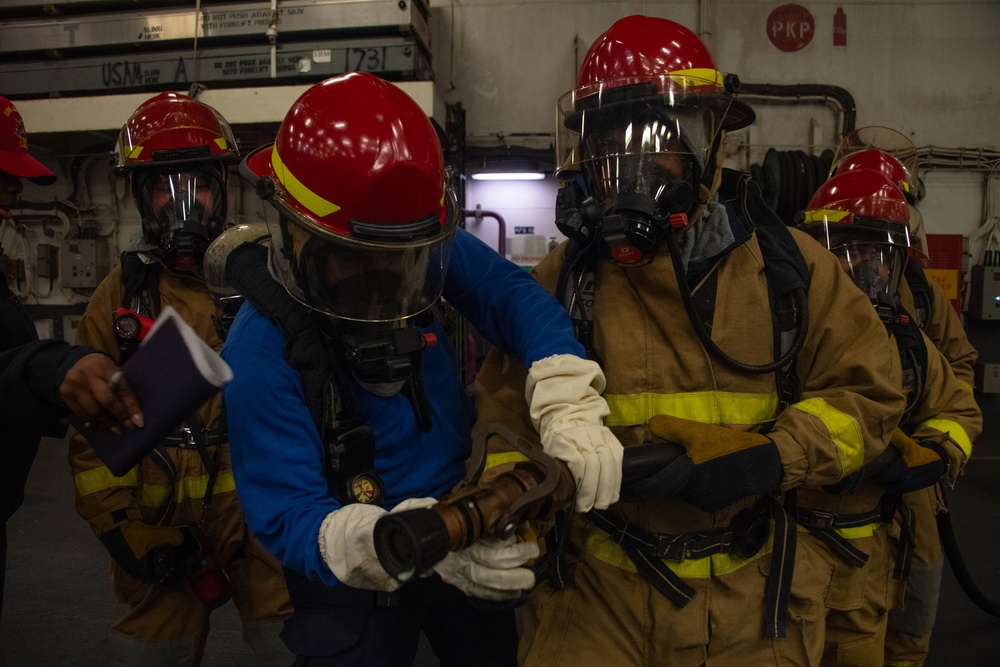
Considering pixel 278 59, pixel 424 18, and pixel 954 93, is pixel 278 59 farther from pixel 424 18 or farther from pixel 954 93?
pixel 954 93

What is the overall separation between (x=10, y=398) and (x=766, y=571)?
1619 millimetres

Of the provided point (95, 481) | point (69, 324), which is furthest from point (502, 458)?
point (69, 324)

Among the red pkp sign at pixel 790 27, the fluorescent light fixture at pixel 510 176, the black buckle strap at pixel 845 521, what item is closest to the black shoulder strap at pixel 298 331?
the black buckle strap at pixel 845 521

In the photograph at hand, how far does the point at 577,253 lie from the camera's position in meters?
1.54

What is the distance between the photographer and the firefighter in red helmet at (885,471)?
6.07ft

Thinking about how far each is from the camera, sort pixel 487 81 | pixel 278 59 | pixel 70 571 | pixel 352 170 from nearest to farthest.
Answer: pixel 352 170 → pixel 70 571 → pixel 278 59 → pixel 487 81

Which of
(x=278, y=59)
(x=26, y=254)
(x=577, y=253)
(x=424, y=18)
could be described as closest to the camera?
(x=577, y=253)

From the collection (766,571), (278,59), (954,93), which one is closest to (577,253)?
(766,571)

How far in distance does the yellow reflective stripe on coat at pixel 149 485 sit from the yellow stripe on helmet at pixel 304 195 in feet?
3.65

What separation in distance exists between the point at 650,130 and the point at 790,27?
4.92 m

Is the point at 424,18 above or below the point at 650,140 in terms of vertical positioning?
above

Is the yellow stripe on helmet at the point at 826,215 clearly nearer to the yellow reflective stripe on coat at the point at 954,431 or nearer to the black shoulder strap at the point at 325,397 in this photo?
the yellow reflective stripe on coat at the point at 954,431

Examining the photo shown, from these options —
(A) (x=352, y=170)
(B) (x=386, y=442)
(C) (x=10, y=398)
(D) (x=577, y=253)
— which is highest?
(A) (x=352, y=170)

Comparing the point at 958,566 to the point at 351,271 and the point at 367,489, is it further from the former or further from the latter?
the point at 351,271
